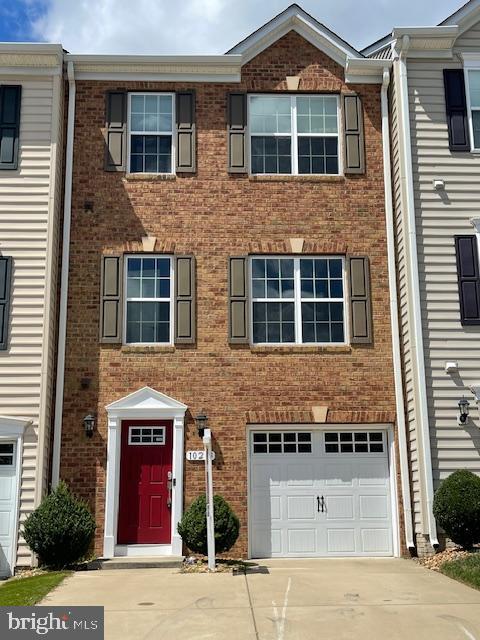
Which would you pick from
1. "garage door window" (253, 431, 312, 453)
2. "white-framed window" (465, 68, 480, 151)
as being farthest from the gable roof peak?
"garage door window" (253, 431, 312, 453)

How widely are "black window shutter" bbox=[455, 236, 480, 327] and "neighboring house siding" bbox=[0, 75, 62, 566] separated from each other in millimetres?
7336

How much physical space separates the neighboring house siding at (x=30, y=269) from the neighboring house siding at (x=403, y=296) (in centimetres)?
634

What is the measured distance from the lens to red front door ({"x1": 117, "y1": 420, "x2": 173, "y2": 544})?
12688mm

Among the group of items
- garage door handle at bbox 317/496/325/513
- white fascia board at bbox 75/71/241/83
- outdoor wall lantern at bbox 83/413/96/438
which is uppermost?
white fascia board at bbox 75/71/241/83

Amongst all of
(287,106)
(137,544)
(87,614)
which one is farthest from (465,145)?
(87,614)

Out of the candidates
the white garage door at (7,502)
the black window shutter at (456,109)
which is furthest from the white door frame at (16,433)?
the black window shutter at (456,109)

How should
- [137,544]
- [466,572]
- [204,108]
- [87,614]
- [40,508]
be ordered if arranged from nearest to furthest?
[87,614], [466,572], [40,508], [137,544], [204,108]

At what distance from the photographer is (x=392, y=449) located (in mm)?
13195

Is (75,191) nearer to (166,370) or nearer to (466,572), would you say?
(166,370)

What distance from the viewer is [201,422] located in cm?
1280

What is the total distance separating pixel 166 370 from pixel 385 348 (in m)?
4.02

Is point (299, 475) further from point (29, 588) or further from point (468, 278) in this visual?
point (29, 588)

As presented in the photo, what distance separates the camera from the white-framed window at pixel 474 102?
13.9 m

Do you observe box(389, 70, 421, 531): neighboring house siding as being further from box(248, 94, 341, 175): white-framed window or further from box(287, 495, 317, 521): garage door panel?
box(287, 495, 317, 521): garage door panel
